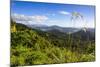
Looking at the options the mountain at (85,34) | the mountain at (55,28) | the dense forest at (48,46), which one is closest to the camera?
the dense forest at (48,46)

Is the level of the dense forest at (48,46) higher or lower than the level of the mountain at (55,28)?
lower

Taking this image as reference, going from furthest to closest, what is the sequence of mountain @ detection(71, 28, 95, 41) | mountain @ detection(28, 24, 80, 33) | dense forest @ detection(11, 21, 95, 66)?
mountain @ detection(71, 28, 95, 41), mountain @ detection(28, 24, 80, 33), dense forest @ detection(11, 21, 95, 66)

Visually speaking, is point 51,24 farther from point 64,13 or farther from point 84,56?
point 84,56

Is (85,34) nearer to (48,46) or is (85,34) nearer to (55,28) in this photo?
(55,28)

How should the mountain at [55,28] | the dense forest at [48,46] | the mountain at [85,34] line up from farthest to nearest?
the mountain at [85,34] < the mountain at [55,28] < the dense forest at [48,46]

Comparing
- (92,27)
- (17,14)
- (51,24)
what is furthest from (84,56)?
(17,14)

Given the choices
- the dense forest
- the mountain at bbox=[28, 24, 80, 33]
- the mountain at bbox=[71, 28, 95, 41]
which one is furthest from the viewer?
the mountain at bbox=[71, 28, 95, 41]

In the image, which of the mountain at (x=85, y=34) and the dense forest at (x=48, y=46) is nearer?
the dense forest at (x=48, y=46)

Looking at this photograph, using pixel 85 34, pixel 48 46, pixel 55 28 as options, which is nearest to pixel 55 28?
pixel 55 28

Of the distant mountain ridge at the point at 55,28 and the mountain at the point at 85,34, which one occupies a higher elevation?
the distant mountain ridge at the point at 55,28
